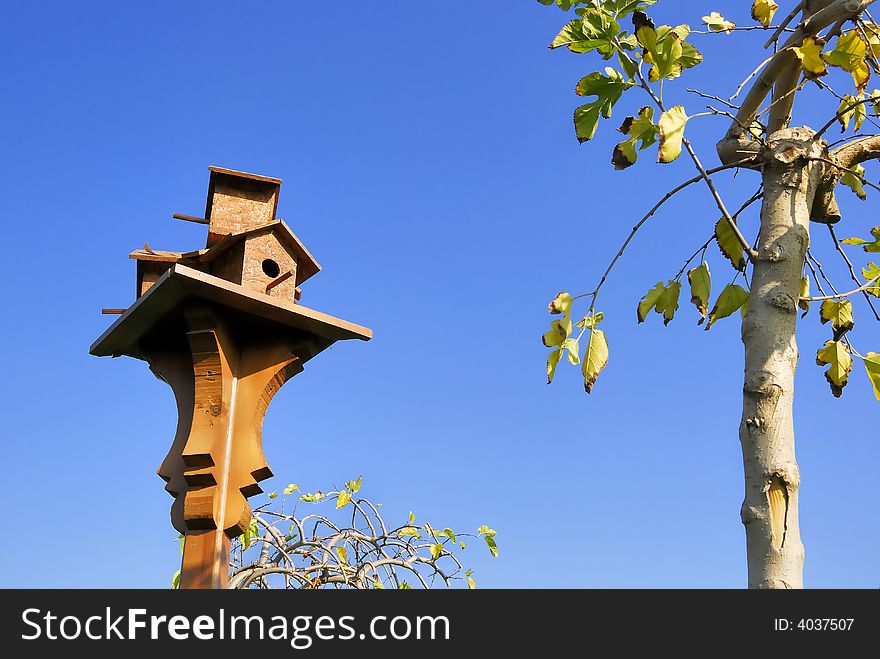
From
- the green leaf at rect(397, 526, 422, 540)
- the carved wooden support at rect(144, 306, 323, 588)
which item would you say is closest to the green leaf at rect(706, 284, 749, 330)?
the carved wooden support at rect(144, 306, 323, 588)

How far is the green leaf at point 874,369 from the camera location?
168cm

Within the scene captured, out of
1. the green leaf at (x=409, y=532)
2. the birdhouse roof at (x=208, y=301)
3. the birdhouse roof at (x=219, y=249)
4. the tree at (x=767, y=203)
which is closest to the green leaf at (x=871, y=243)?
the tree at (x=767, y=203)

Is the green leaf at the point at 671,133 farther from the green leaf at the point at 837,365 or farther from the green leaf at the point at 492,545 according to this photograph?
the green leaf at the point at 492,545

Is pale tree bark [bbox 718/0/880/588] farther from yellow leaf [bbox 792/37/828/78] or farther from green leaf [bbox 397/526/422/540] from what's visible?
green leaf [bbox 397/526/422/540]

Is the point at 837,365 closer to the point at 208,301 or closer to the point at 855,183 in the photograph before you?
the point at 855,183

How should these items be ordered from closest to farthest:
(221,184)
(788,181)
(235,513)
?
(788,181)
(235,513)
(221,184)

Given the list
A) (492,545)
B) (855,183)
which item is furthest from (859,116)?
(492,545)

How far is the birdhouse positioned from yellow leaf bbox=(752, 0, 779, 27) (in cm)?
130

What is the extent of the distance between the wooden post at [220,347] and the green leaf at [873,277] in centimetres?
118

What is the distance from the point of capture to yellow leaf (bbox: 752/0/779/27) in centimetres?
193
